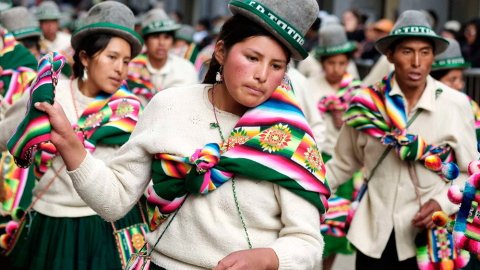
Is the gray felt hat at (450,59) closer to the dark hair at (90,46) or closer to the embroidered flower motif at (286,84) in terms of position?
the dark hair at (90,46)

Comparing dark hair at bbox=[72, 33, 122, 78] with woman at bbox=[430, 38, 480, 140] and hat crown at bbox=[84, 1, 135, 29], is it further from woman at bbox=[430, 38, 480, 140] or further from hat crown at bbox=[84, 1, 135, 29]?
woman at bbox=[430, 38, 480, 140]

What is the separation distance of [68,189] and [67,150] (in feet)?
6.00

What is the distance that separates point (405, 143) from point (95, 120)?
1.87 meters

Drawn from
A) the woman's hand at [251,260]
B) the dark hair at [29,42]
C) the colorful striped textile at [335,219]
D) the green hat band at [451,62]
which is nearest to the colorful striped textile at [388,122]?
the colorful striped textile at [335,219]

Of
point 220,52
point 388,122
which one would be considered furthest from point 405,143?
point 220,52

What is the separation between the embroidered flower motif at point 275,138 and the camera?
304cm

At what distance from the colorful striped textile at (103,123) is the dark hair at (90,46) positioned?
0.86 ft

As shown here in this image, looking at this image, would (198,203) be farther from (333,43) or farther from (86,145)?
(333,43)

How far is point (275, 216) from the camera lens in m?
3.07

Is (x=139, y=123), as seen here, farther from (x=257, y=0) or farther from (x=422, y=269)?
(x=422, y=269)

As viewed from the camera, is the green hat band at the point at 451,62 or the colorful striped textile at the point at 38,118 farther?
the green hat band at the point at 451,62

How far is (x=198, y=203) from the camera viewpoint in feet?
10.1

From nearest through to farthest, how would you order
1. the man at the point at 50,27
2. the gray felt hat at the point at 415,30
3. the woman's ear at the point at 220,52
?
1. the woman's ear at the point at 220,52
2. the gray felt hat at the point at 415,30
3. the man at the point at 50,27

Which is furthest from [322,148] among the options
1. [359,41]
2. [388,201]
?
[359,41]
